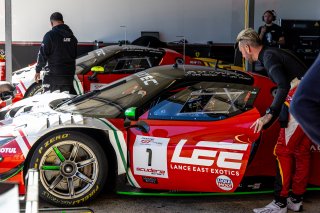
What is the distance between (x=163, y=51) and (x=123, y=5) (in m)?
4.48

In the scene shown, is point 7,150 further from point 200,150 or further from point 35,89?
point 35,89

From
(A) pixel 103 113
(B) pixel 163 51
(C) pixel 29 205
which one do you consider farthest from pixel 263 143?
(B) pixel 163 51

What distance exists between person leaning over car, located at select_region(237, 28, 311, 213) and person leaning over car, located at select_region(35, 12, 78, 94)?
11.0 ft

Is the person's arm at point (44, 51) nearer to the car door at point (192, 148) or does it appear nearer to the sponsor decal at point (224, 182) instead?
the car door at point (192, 148)

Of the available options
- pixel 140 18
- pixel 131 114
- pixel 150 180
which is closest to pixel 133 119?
pixel 131 114

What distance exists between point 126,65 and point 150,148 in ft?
14.4

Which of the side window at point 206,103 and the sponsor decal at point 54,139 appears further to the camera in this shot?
the side window at point 206,103

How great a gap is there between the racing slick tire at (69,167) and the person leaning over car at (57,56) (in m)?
2.97

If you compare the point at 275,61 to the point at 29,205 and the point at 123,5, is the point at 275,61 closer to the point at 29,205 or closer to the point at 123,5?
the point at 29,205

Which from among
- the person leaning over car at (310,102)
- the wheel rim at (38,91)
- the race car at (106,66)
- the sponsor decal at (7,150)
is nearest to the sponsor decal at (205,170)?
the sponsor decal at (7,150)

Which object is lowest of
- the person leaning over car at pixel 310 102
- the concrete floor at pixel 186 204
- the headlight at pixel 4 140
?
the concrete floor at pixel 186 204

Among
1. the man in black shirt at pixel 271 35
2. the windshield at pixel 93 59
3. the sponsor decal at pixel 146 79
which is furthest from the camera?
the man in black shirt at pixel 271 35

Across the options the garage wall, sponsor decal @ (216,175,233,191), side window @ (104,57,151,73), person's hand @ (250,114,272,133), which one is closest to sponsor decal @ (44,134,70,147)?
sponsor decal @ (216,175,233,191)

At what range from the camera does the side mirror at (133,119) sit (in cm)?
447
